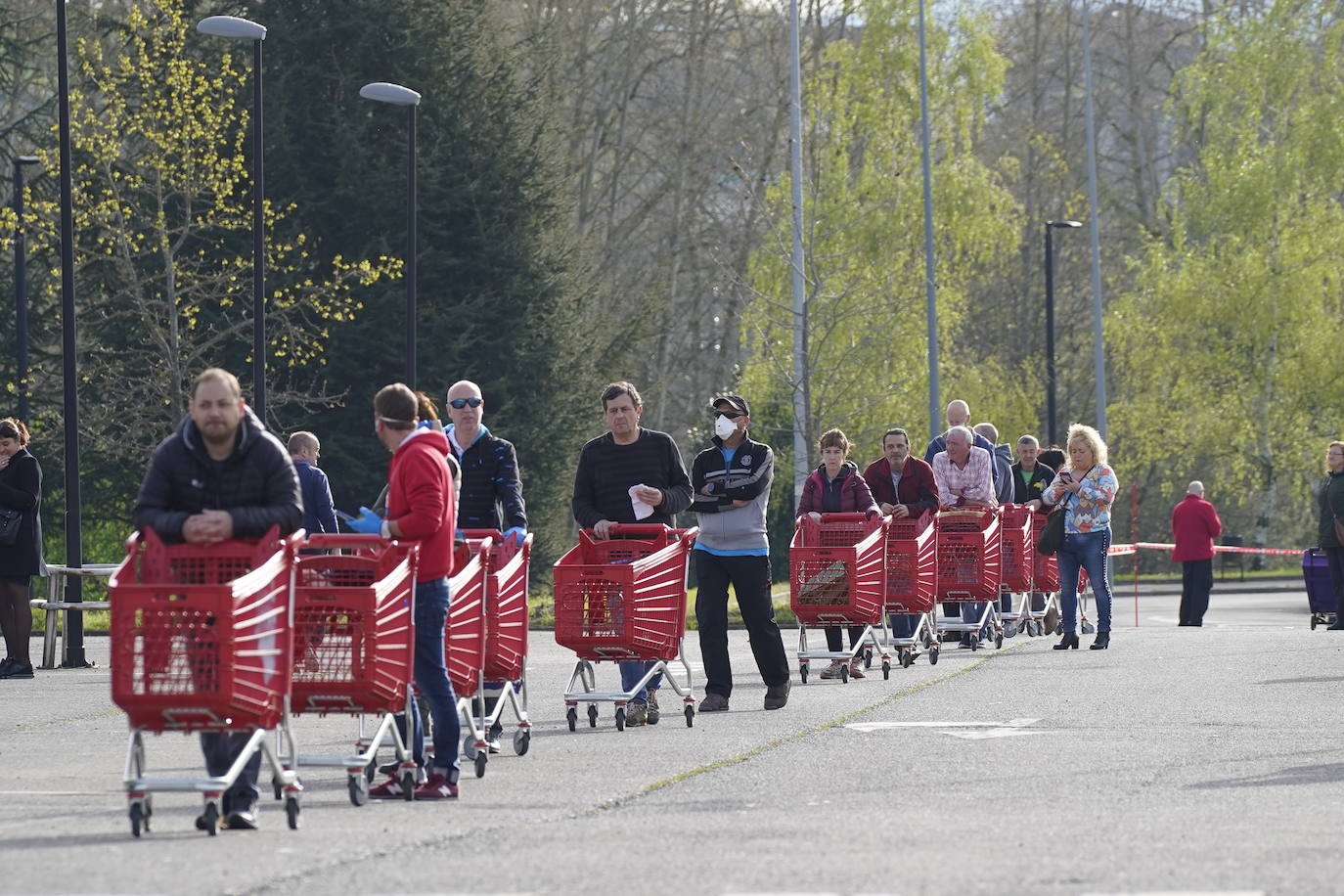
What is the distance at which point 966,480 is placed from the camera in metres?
22.0

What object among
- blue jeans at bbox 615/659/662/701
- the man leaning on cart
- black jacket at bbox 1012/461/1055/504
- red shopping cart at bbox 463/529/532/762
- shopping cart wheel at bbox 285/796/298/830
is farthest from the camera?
black jacket at bbox 1012/461/1055/504

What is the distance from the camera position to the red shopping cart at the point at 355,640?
10148 millimetres

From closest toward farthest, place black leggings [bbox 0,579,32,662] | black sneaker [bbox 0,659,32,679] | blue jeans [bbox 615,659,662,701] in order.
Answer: blue jeans [bbox 615,659,662,701] → black leggings [bbox 0,579,32,662] → black sneaker [bbox 0,659,32,679]

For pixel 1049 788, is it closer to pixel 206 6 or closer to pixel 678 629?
pixel 678 629

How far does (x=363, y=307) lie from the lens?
3812 centimetres

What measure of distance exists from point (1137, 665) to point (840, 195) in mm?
28920

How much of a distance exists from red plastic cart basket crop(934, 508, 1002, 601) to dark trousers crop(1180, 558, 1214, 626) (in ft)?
25.1

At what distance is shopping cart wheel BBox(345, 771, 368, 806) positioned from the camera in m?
10.5

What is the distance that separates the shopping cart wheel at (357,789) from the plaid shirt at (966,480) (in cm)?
1191

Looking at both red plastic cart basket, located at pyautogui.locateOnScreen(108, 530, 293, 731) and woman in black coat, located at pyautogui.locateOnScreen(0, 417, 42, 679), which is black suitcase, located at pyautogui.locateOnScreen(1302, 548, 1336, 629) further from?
red plastic cart basket, located at pyautogui.locateOnScreen(108, 530, 293, 731)

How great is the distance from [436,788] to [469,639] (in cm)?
117

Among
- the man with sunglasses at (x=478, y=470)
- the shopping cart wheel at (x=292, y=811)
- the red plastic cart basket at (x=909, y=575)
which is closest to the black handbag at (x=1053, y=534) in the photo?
the red plastic cart basket at (x=909, y=575)

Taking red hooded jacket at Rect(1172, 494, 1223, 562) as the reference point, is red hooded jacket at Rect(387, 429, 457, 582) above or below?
above

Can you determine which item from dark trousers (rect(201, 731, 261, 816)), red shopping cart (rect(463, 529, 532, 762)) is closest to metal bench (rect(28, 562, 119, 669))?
red shopping cart (rect(463, 529, 532, 762))
